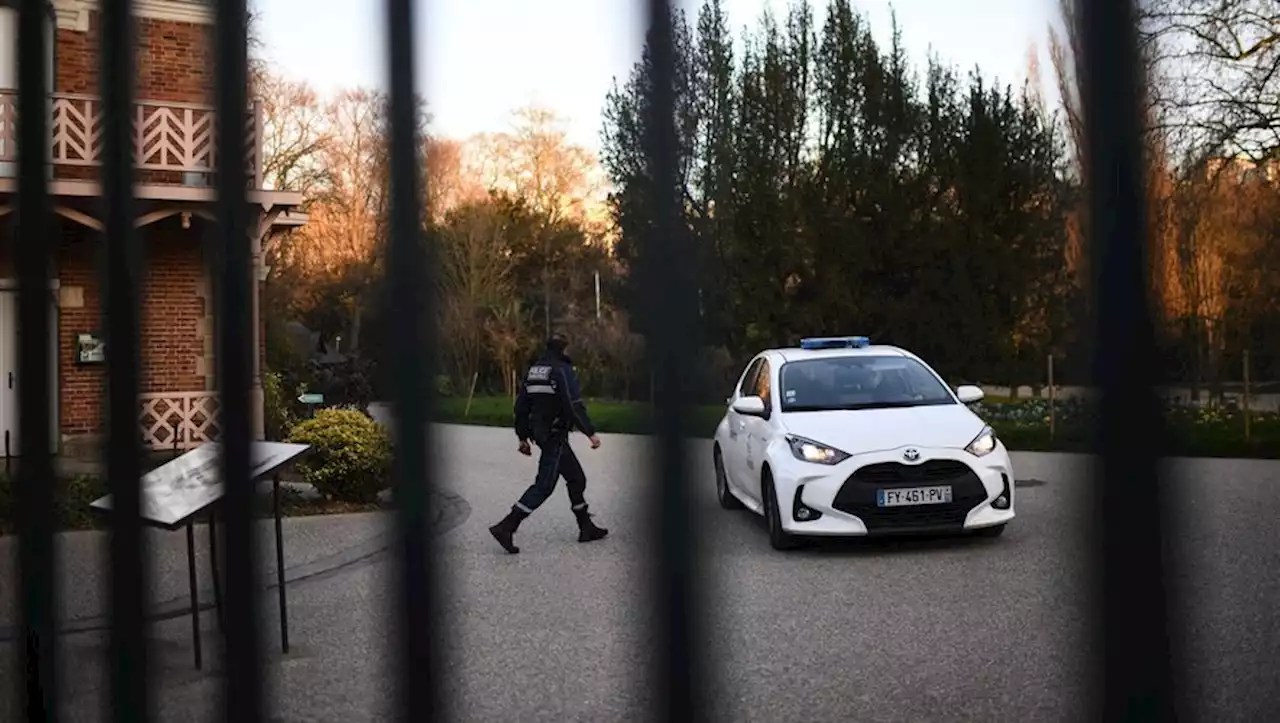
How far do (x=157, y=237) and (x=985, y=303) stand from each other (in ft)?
9.56

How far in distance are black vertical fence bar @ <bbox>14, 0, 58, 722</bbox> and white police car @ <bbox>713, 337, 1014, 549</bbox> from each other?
21.2ft

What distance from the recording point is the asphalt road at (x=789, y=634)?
409cm

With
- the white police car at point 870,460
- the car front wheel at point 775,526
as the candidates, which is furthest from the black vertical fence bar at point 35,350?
the car front wheel at point 775,526

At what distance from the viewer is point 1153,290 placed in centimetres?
74

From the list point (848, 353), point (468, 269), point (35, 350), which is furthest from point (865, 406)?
point (35, 350)

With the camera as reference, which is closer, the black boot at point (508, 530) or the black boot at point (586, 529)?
the black boot at point (508, 530)

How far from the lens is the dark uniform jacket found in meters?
8.03

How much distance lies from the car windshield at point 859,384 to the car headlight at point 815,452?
529 millimetres

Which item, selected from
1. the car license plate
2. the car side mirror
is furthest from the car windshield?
the car license plate

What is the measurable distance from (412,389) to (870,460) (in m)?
7.36

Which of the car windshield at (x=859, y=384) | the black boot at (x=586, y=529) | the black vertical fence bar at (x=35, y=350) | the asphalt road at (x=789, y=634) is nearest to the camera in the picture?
the black vertical fence bar at (x=35, y=350)

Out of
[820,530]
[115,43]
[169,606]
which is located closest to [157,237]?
[115,43]

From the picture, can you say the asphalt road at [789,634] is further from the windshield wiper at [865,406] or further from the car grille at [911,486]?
the windshield wiper at [865,406]

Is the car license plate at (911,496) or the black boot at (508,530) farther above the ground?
the car license plate at (911,496)
